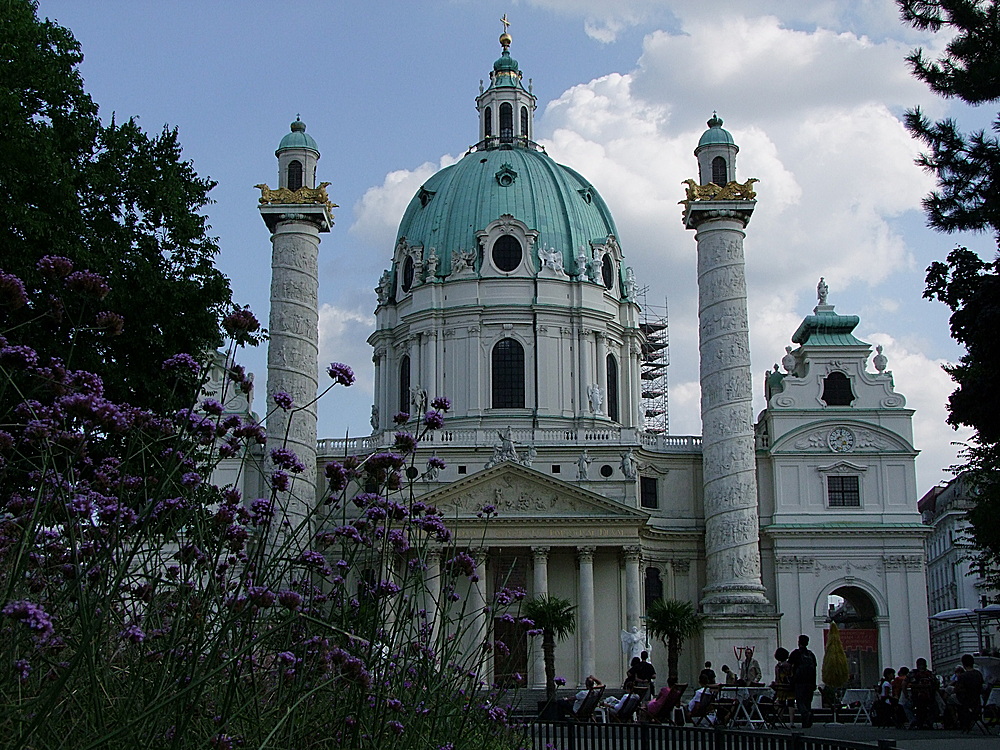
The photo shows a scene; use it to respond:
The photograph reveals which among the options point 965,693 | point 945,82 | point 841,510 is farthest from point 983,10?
point 841,510

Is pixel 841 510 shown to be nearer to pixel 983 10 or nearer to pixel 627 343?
pixel 627 343

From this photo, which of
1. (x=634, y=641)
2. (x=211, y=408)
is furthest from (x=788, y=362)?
(x=211, y=408)

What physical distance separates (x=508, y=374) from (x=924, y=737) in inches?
1475

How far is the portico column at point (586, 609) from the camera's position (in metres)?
47.4

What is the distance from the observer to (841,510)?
5125 cm

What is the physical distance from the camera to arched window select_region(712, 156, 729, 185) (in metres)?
49.8

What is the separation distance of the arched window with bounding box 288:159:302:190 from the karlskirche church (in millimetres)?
40

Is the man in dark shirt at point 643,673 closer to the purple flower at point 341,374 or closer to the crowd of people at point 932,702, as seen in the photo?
the crowd of people at point 932,702

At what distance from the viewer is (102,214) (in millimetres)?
23578

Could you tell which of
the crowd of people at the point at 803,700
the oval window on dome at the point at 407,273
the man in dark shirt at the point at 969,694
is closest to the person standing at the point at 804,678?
the crowd of people at the point at 803,700

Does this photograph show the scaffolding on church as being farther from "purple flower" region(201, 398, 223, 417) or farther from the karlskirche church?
"purple flower" region(201, 398, 223, 417)

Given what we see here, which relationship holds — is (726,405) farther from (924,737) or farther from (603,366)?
(924,737)

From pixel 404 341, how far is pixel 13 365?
172 ft

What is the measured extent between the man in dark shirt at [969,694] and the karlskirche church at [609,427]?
905 inches
